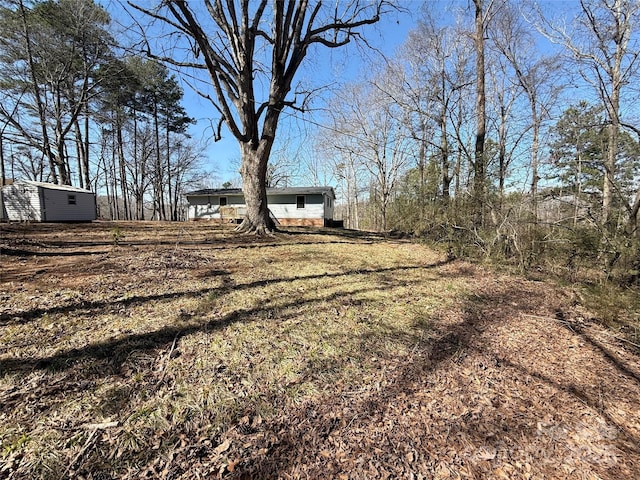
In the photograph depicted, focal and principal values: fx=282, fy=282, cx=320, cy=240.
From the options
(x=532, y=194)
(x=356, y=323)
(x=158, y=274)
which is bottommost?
(x=356, y=323)

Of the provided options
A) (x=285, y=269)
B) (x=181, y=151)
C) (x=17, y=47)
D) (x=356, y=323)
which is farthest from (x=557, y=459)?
(x=181, y=151)

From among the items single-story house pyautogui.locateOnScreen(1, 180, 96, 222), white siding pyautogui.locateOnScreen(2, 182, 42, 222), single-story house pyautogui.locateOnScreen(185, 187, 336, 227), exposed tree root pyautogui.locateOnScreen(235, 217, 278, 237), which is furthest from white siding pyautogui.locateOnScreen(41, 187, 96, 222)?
exposed tree root pyautogui.locateOnScreen(235, 217, 278, 237)

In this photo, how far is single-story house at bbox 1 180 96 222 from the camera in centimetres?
1367

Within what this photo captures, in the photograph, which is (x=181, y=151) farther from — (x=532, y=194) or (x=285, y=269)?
(x=532, y=194)

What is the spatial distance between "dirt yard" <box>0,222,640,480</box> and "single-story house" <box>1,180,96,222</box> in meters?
13.2

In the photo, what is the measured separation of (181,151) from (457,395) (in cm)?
3114

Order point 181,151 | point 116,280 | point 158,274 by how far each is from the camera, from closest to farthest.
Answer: point 116,280 < point 158,274 < point 181,151

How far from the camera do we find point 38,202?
13.6 m

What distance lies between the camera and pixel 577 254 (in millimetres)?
4926

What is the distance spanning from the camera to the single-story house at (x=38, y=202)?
13.7 meters

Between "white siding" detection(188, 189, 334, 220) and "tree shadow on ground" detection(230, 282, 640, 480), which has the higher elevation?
"white siding" detection(188, 189, 334, 220)

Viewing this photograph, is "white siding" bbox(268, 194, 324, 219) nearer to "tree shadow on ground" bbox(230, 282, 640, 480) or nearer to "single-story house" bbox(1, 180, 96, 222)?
"single-story house" bbox(1, 180, 96, 222)

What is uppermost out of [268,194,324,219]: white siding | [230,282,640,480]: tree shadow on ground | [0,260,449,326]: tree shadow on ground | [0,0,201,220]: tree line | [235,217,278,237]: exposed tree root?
[0,0,201,220]: tree line

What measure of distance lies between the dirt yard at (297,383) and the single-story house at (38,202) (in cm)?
1322
